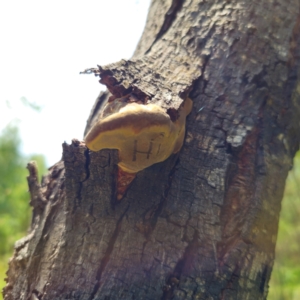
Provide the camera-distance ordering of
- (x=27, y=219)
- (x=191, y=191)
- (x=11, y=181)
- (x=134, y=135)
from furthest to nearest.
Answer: (x=11, y=181) < (x=27, y=219) < (x=191, y=191) < (x=134, y=135)

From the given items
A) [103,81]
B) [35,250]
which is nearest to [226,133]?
[103,81]

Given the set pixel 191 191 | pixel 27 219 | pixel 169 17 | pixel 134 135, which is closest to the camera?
pixel 134 135

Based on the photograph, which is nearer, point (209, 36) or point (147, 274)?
point (147, 274)

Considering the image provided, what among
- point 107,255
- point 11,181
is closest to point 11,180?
point 11,181

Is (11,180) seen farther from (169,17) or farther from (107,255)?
(107,255)

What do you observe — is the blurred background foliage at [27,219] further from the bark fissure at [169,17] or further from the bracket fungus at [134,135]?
the bracket fungus at [134,135]

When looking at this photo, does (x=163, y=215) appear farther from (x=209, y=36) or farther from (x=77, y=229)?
(x=209, y=36)

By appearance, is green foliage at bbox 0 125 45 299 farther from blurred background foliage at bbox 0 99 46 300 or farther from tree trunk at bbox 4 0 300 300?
tree trunk at bbox 4 0 300 300

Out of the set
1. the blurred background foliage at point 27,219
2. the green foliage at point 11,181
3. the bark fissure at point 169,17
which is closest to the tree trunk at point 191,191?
the bark fissure at point 169,17
